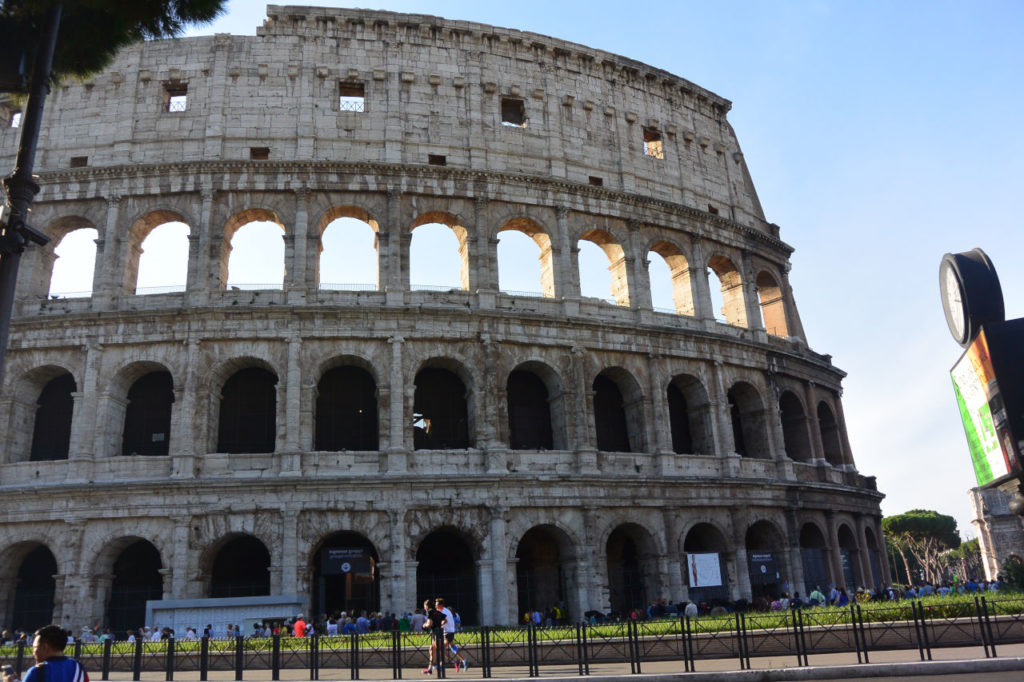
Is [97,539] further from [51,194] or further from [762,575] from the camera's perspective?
[762,575]

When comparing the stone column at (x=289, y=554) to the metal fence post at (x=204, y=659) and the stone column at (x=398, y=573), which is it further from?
the metal fence post at (x=204, y=659)

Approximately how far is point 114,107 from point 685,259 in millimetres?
21892

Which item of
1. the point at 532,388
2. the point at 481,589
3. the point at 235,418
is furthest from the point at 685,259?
the point at 235,418

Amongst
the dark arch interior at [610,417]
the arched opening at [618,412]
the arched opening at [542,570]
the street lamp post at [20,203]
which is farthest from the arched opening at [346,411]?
the street lamp post at [20,203]

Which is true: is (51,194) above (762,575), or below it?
above

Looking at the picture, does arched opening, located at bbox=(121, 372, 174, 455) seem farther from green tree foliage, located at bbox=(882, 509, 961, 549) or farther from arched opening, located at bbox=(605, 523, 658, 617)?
green tree foliage, located at bbox=(882, 509, 961, 549)

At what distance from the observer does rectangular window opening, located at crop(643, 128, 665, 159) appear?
3150cm

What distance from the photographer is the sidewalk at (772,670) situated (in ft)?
39.3

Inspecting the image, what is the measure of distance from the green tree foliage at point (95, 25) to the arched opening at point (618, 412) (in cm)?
1899

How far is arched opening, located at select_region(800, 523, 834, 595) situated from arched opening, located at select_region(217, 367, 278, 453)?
64.7 feet

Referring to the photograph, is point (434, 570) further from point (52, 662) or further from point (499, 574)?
point (52, 662)

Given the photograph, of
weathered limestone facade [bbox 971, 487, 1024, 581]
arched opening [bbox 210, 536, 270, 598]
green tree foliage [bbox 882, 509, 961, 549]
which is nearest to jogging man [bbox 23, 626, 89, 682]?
arched opening [bbox 210, 536, 270, 598]

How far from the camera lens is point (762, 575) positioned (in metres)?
26.2

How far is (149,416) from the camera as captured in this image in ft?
81.8
